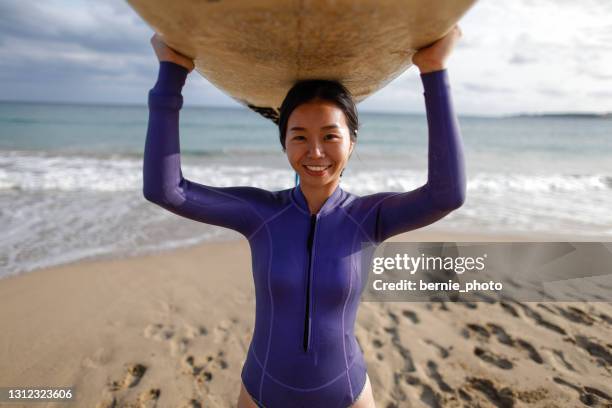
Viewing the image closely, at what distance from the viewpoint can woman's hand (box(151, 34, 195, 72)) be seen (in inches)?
52.3

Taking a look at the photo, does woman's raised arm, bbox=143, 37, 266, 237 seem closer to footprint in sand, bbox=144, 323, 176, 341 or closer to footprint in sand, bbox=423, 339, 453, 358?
footprint in sand, bbox=144, 323, 176, 341

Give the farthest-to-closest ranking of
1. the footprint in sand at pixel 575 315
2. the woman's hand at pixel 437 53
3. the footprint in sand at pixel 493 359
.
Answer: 1. the footprint in sand at pixel 575 315
2. the footprint in sand at pixel 493 359
3. the woman's hand at pixel 437 53

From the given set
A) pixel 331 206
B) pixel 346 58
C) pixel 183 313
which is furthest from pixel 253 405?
pixel 183 313

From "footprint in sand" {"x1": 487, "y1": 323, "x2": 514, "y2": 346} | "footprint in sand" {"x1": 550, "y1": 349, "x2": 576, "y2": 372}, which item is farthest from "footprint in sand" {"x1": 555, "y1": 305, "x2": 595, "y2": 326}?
"footprint in sand" {"x1": 487, "y1": 323, "x2": 514, "y2": 346}

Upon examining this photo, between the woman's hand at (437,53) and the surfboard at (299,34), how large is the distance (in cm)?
4

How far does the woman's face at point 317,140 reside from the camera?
1.40 metres

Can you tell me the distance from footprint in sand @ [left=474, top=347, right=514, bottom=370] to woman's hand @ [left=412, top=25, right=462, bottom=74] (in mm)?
2813

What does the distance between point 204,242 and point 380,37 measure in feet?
16.2

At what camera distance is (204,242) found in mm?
5684

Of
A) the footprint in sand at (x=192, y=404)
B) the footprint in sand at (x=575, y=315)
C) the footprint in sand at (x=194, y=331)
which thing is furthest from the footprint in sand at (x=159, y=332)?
the footprint in sand at (x=575, y=315)

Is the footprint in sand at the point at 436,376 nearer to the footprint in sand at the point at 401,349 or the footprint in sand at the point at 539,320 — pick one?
the footprint in sand at the point at 401,349

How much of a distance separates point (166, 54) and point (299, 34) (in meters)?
0.52

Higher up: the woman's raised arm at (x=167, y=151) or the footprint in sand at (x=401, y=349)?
the woman's raised arm at (x=167, y=151)
